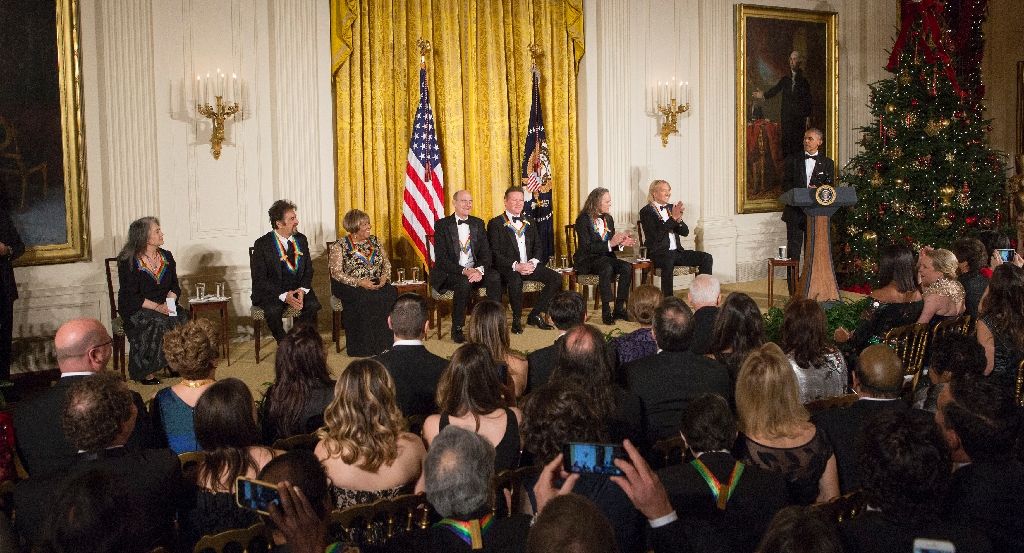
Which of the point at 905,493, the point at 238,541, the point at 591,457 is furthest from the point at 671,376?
the point at 238,541

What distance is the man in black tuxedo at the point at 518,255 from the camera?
8984mm

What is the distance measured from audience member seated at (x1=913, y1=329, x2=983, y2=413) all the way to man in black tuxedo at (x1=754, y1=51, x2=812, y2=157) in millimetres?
8061

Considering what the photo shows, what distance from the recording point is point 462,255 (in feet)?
29.5

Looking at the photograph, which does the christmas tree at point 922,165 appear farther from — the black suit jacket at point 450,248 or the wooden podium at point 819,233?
the black suit jacket at point 450,248

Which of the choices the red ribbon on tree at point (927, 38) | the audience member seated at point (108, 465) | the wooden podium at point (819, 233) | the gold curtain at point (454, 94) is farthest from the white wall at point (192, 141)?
the red ribbon on tree at point (927, 38)

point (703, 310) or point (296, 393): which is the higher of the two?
point (703, 310)

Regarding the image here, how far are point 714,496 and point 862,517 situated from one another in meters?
0.45

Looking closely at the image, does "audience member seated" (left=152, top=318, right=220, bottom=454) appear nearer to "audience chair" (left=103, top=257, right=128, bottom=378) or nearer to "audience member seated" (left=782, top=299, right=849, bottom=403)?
"audience member seated" (left=782, top=299, right=849, bottom=403)

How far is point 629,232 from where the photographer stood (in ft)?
35.1

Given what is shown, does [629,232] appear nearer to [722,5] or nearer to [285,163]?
[722,5]

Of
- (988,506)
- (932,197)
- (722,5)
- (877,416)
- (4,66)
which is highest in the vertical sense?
(722,5)

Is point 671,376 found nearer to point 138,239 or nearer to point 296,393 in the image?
point 296,393

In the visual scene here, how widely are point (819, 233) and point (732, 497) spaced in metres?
6.32

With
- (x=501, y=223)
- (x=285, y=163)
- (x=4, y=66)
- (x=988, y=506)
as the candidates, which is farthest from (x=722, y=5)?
(x=988, y=506)
